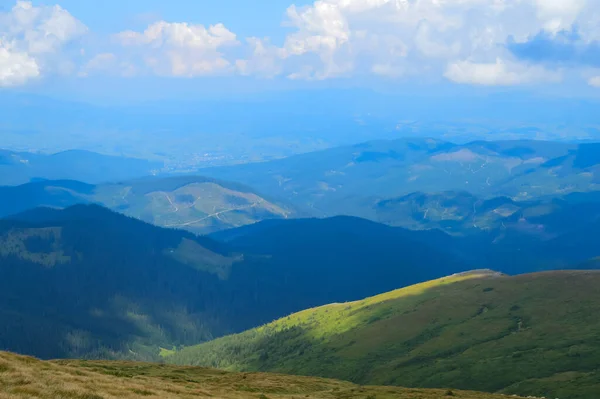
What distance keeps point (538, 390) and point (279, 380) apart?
49.3m

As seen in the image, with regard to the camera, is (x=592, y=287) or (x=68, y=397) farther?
(x=592, y=287)

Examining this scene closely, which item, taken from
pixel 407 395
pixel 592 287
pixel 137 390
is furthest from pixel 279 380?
pixel 592 287

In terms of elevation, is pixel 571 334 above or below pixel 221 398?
above

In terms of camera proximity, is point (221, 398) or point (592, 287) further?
point (592, 287)

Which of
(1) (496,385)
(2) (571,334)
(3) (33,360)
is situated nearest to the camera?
(3) (33,360)

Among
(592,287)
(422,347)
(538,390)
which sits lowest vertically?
(538,390)

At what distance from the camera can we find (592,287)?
191 meters

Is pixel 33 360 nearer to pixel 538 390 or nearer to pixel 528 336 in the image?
pixel 538 390

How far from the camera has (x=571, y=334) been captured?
153 meters

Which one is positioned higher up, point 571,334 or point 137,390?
point 571,334

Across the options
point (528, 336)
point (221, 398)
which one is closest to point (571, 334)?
point (528, 336)

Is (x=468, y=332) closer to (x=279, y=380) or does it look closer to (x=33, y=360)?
(x=279, y=380)

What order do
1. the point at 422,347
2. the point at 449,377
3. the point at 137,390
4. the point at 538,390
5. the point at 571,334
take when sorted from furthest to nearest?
the point at 422,347
the point at 571,334
the point at 449,377
the point at 538,390
the point at 137,390

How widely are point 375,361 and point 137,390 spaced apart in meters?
150
